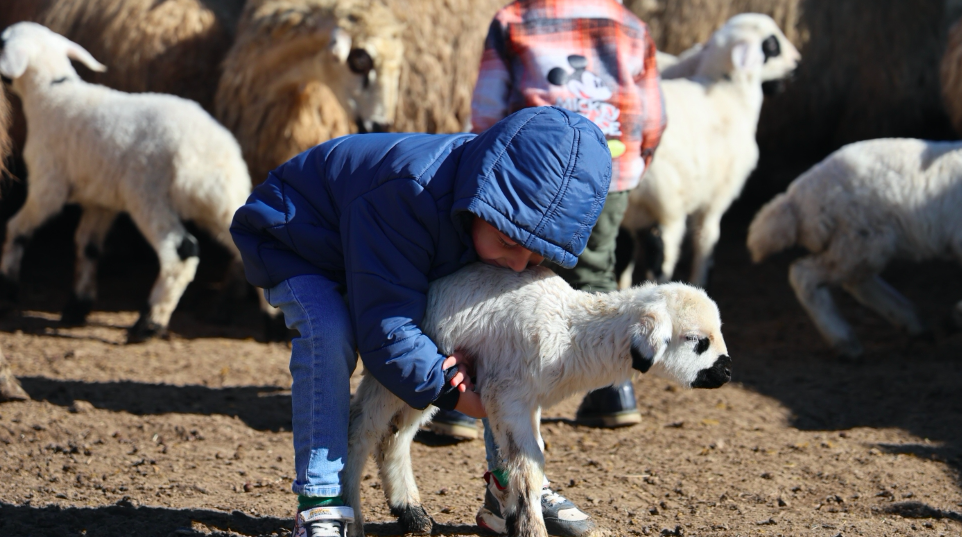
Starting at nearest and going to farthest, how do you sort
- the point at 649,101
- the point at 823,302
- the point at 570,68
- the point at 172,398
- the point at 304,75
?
the point at 570,68
the point at 649,101
the point at 172,398
the point at 823,302
the point at 304,75

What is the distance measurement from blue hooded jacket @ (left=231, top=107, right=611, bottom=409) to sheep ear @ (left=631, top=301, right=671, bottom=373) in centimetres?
25

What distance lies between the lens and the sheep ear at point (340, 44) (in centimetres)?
562

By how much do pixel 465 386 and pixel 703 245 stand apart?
3853 mm

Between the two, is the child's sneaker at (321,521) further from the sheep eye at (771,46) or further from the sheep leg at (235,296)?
the sheep eye at (771,46)

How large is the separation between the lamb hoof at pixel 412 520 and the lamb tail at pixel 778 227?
11.4 ft

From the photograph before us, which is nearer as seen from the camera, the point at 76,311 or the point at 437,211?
the point at 437,211

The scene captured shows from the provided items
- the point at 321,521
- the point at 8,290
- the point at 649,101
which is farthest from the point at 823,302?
the point at 8,290

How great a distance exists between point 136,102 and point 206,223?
791 mm

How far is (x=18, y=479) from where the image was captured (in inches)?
129

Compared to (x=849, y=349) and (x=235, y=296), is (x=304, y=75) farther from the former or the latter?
(x=849, y=349)

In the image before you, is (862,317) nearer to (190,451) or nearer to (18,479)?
(190,451)

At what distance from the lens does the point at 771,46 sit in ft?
20.2

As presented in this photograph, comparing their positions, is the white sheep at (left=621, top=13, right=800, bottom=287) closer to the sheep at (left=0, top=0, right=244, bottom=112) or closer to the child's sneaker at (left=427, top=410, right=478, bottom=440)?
the child's sneaker at (left=427, top=410, right=478, bottom=440)

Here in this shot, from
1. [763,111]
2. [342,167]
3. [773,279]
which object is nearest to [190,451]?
[342,167]
